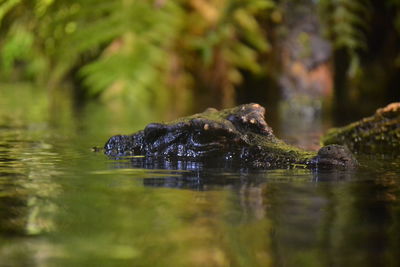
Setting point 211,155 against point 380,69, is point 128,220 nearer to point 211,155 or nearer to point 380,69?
point 211,155

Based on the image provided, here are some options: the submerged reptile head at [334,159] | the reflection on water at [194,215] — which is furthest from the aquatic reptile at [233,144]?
the reflection on water at [194,215]

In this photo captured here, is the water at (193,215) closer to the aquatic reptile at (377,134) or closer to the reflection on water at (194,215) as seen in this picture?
the reflection on water at (194,215)

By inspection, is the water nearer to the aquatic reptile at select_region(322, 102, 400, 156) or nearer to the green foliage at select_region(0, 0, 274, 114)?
the aquatic reptile at select_region(322, 102, 400, 156)

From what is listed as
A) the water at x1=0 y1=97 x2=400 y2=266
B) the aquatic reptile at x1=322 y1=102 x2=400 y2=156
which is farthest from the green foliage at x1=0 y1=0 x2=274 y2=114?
the water at x1=0 y1=97 x2=400 y2=266

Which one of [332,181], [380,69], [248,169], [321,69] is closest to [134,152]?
[248,169]

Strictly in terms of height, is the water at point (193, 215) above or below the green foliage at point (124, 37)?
below

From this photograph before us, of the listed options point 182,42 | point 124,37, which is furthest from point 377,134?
point 182,42

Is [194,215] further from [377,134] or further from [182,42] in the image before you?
[182,42]
